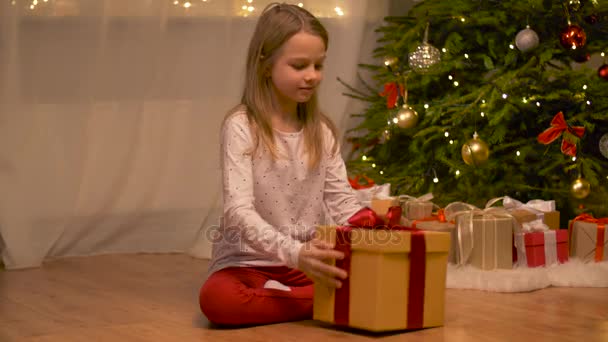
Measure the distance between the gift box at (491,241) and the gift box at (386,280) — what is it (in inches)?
25.0

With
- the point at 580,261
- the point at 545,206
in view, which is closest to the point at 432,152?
the point at 545,206

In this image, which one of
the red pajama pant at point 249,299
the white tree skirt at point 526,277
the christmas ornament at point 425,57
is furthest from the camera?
the christmas ornament at point 425,57

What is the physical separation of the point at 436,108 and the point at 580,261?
0.70 metres

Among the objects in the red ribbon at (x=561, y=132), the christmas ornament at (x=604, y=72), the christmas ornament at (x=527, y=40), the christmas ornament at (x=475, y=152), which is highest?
the christmas ornament at (x=527, y=40)

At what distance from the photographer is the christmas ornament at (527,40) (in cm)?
274

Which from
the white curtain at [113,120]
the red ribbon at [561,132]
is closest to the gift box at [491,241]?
the red ribbon at [561,132]

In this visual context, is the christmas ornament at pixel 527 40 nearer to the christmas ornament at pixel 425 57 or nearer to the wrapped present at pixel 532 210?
the christmas ornament at pixel 425 57

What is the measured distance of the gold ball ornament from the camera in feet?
9.57

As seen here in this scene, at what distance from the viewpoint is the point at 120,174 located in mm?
3002

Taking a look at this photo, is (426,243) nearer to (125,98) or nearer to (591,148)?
(591,148)

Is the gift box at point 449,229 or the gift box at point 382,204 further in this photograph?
the gift box at point 382,204

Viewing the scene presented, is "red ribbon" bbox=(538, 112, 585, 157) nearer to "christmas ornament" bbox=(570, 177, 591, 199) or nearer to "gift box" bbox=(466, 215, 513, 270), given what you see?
"christmas ornament" bbox=(570, 177, 591, 199)

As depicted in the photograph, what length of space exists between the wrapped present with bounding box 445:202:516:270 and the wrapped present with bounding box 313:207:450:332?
2.08 ft

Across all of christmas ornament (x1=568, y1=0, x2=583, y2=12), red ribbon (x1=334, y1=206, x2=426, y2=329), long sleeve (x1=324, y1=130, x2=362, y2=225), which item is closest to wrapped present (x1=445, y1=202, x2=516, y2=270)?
long sleeve (x1=324, y1=130, x2=362, y2=225)
